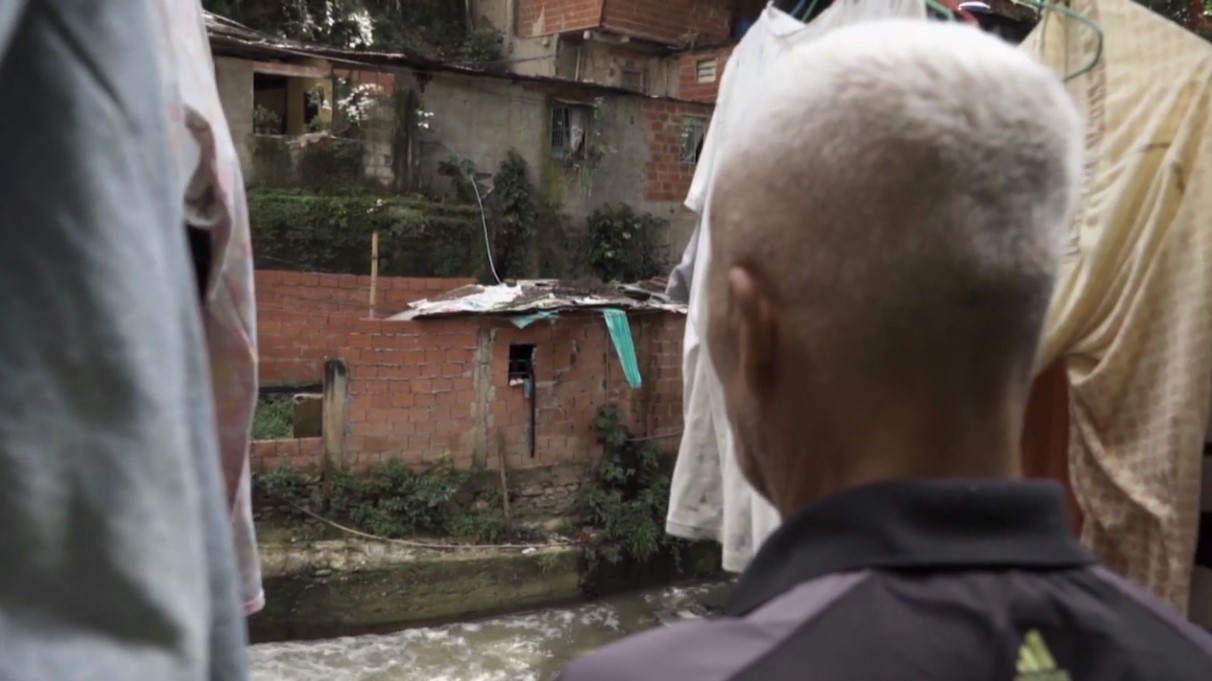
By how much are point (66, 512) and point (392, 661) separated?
5.95m

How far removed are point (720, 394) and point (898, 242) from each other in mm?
1281

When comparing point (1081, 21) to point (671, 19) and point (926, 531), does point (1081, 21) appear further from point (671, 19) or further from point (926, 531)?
point (671, 19)

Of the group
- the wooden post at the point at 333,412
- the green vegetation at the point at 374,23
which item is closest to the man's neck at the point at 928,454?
the wooden post at the point at 333,412

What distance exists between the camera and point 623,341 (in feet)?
25.3

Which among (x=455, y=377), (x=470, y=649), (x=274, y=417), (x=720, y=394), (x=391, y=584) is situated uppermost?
(x=720, y=394)

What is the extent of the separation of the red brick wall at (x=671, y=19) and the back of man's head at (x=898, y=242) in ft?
40.4

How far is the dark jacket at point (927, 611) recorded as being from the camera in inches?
25.0

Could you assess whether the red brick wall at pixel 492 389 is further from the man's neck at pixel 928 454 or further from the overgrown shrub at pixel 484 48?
the overgrown shrub at pixel 484 48

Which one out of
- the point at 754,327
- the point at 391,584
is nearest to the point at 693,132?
the point at 391,584

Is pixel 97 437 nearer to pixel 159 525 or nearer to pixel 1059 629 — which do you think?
pixel 159 525

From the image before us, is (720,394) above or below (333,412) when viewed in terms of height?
above

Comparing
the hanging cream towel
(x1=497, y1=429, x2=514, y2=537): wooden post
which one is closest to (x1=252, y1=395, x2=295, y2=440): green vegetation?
(x1=497, y1=429, x2=514, y2=537): wooden post

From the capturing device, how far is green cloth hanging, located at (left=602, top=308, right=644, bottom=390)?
7.64 m

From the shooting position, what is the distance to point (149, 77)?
2.11 feet
